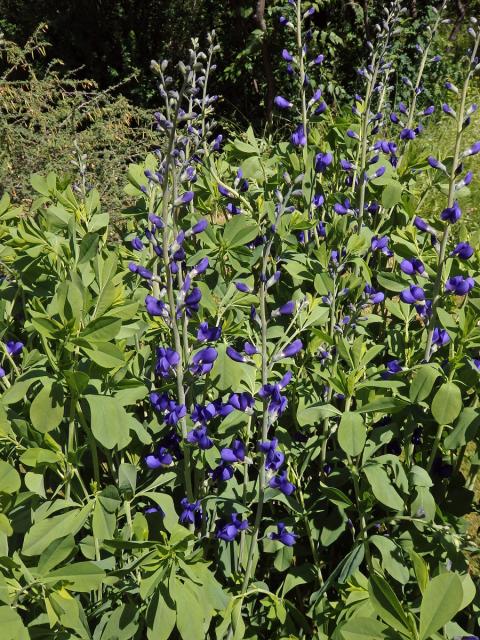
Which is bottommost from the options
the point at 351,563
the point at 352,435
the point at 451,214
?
the point at 351,563

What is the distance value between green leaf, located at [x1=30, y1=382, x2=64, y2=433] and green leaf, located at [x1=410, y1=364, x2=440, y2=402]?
788mm

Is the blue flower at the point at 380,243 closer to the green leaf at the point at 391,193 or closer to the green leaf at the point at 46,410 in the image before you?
the green leaf at the point at 391,193

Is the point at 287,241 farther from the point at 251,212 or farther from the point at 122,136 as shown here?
the point at 122,136

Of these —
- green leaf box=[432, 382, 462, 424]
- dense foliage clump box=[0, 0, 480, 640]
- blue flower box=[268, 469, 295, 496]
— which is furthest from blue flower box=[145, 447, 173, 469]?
green leaf box=[432, 382, 462, 424]

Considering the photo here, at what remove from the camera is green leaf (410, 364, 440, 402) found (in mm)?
1474

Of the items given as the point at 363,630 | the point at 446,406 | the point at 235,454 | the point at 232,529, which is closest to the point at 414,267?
the point at 446,406

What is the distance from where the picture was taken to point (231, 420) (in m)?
1.54

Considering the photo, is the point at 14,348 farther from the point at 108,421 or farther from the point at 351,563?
the point at 351,563

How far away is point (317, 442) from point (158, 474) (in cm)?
44

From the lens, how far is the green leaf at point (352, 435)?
143 cm

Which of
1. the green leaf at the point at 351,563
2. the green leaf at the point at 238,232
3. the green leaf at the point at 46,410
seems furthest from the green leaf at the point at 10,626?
the green leaf at the point at 238,232

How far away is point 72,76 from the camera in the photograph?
10.4 metres

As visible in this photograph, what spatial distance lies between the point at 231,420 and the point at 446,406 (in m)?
0.49

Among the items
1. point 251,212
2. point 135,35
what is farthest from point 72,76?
point 251,212
